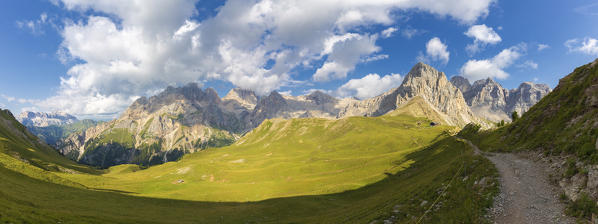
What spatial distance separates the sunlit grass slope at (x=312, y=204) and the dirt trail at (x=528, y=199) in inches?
44.9

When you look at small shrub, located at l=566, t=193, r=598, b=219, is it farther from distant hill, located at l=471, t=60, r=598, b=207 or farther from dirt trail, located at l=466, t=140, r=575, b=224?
dirt trail, located at l=466, t=140, r=575, b=224

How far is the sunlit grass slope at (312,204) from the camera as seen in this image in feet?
83.0

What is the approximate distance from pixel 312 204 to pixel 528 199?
161 feet

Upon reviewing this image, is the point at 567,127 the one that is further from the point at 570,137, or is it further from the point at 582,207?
the point at 582,207

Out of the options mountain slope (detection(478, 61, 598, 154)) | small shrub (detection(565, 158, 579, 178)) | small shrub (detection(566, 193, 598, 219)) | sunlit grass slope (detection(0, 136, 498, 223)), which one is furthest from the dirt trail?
mountain slope (detection(478, 61, 598, 154))

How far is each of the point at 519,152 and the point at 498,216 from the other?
94.0ft

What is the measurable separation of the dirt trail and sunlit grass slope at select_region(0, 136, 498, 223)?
44.9 inches

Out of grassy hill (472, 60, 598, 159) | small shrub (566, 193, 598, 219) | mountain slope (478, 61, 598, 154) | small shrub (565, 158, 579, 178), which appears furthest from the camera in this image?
mountain slope (478, 61, 598, 154)

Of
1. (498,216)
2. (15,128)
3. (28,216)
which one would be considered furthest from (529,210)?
(15,128)

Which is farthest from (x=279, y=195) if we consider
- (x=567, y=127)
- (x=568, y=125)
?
(x=568, y=125)

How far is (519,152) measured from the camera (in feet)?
131

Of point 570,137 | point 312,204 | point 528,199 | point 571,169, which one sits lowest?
point 312,204

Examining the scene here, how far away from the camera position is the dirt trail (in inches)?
718

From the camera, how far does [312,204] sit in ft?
211
